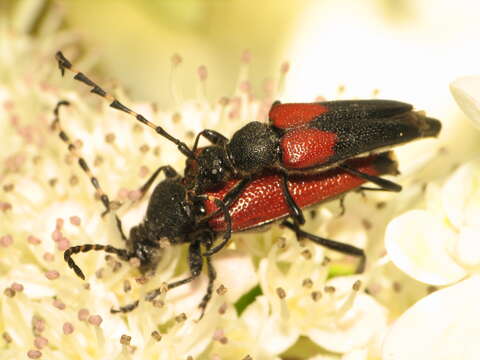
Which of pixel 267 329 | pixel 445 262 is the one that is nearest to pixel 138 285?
pixel 267 329

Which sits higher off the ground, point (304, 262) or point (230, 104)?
point (230, 104)

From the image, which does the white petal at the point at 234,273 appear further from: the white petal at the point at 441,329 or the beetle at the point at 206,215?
the white petal at the point at 441,329

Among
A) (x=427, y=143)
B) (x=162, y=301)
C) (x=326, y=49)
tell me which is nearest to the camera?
(x=162, y=301)

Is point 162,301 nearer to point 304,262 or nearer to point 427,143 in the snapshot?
point 304,262

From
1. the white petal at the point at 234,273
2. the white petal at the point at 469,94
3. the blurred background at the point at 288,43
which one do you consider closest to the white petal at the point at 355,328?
the white petal at the point at 234,273

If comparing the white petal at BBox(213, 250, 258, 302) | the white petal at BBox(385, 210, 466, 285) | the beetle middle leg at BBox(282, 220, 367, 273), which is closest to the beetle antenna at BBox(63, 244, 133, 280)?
the white petal at BBox(213, 250, 258, 302)

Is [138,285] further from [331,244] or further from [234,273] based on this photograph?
[331,244]

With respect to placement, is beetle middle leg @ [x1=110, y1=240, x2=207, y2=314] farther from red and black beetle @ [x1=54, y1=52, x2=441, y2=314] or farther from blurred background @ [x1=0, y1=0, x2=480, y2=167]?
blurred background @ [x1=0, y1=0, x2=480, y2=167]

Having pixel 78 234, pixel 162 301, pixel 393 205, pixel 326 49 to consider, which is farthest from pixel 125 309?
pixel 326 49
